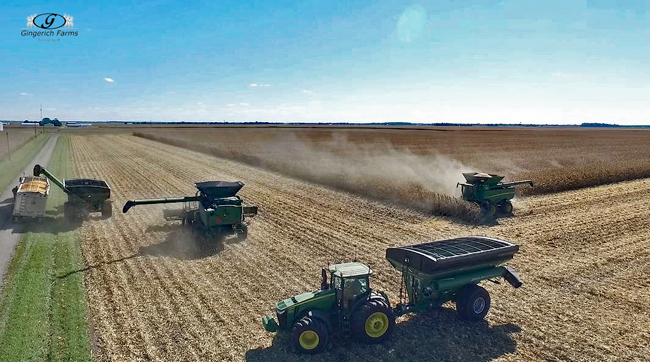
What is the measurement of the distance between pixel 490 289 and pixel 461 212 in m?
9.08

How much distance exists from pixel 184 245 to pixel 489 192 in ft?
51.4

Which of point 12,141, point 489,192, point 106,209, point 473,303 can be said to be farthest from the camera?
point 12,141

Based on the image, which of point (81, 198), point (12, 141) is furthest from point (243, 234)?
point (12, 141)

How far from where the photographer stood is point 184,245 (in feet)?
54.1

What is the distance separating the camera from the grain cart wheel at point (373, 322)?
28.9 ft

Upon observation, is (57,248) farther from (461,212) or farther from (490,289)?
(461,212)

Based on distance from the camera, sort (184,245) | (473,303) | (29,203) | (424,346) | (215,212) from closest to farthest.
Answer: (424,346)
(473,303)
(215,212)
(184,245)
(29,203)

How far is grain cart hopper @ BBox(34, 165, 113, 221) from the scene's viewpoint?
63.8ft

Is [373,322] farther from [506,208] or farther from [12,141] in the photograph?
[12,141]

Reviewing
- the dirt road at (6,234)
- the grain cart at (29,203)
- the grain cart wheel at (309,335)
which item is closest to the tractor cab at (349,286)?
the grain cart wheel at (309,335)

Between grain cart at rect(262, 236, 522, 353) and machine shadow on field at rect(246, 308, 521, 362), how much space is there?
0.29m

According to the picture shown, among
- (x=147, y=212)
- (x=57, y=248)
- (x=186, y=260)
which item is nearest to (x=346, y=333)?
(x=186, y=260)

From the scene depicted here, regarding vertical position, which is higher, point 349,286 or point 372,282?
point 349,286

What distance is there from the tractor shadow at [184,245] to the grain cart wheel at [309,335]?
7713mm
